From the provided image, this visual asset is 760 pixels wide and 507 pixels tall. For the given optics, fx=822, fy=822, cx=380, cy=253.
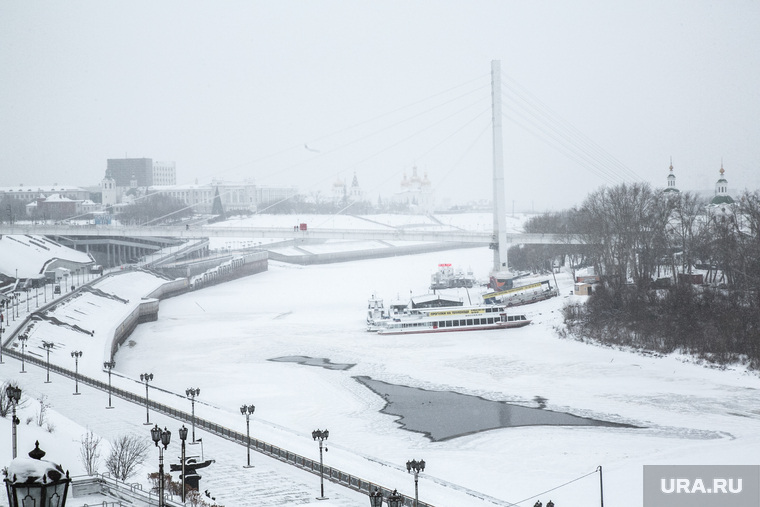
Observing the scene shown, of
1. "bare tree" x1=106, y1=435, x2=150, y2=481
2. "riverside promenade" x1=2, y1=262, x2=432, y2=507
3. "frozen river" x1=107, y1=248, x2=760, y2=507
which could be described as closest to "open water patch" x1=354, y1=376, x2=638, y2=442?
"frozen river" x1=107, y1=248, x2=760, y2=507

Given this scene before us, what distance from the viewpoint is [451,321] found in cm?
3020

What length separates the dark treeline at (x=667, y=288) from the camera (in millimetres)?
23375

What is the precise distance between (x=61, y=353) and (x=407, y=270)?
3494cm

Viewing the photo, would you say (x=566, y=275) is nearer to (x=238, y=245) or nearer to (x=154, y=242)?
(x=154, y=242)

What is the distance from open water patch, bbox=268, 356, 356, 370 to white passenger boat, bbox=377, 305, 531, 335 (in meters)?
5.62

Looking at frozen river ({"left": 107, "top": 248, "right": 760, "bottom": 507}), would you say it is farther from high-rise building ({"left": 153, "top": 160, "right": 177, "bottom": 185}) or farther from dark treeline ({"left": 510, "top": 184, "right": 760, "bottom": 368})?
high-rise building ({"left": 153, "top": 160, "right": 177, "bottom": 185})

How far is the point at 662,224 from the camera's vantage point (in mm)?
32594

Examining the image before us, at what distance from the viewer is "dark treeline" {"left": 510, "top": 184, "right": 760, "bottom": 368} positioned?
2338 cm

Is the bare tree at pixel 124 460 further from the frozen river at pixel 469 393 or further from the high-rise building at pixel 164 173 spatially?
the high-rise building at pixel 164 173

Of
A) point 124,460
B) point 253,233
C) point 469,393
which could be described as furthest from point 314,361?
point 253,233

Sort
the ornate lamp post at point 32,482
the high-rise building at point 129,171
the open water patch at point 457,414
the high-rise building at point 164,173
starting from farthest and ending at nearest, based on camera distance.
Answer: the high-rise building at point 164,173 < the high-rise building at point 129,171 < the open water patch at point 457,414 < the ornate lamp post at point 32,482

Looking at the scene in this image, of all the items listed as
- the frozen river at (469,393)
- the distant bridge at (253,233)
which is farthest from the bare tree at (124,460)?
the distant bridge at (253,233)

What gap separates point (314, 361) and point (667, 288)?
12.7m

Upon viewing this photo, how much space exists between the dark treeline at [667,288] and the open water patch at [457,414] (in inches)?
290
